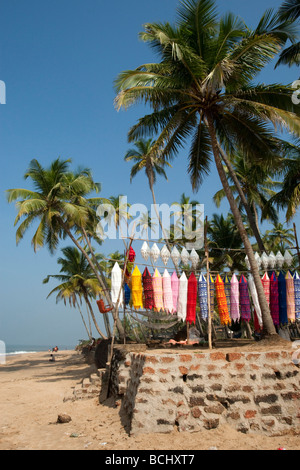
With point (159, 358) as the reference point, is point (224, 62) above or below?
above

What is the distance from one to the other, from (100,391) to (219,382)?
465 centimetres

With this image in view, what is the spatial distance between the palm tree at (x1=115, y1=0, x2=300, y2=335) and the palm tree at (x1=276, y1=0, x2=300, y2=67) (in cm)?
→ 289

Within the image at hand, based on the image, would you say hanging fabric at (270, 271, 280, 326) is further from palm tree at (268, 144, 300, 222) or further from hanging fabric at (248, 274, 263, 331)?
palm tree at (268, 144, 300, 222)

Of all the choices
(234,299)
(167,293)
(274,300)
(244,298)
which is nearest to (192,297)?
(167,293)

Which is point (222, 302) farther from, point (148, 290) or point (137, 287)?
point (137, 287)

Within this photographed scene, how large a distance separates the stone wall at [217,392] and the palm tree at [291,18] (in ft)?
35.9

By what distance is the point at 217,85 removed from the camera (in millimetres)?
9734

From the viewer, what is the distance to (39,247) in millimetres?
17516

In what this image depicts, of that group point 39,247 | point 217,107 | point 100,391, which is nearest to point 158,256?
point 100,391

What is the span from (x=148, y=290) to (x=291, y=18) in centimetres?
1074

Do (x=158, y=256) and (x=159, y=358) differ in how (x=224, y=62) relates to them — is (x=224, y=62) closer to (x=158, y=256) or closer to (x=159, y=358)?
(x=158, y=256)

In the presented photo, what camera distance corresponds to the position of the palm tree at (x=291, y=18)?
499 inches
